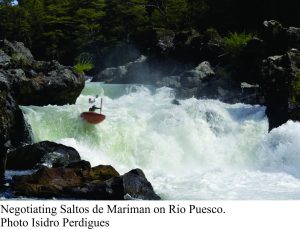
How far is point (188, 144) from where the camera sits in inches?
826

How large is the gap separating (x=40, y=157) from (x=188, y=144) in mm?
6820

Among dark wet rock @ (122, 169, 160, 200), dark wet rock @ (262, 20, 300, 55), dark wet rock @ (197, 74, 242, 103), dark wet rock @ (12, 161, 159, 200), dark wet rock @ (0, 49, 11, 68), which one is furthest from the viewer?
dark wet rock @ (197, 74, 242, 103)

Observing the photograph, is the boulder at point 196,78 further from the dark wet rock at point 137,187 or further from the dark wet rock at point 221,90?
the dark wet rock at point 137,187

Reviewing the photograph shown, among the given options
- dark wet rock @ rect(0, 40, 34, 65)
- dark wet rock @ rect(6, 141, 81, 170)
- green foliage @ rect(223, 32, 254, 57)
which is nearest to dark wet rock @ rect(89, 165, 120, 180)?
dark wet rock @ rect(6, 141, 81, 170)

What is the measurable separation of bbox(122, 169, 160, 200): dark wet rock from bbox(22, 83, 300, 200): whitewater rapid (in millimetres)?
1519

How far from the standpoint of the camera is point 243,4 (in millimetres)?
42219

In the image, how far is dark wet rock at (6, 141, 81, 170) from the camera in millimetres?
16141

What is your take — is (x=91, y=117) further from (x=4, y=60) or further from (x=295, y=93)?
(x=295, y=93)

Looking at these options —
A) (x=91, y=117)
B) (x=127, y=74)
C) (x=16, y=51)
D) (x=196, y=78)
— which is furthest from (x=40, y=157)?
(x=127, y=74)

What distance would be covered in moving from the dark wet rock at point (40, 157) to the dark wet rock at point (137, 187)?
9.78 ft

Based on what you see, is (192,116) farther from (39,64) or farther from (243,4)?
(243,4)

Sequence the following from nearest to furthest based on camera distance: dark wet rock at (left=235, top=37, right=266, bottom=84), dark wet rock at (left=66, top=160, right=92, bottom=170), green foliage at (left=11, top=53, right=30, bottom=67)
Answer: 1. dark wet rock at (left=66, top=160, right=92, bottom=170)
2. green foliage at (left=11, top=53, right=30, bottom=67)
3. dark wet rock at (left=235, top=37, right=266, bottom=84)

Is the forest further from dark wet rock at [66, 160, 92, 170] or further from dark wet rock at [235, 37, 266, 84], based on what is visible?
dark wet rock at [66, 160, 92, 170]

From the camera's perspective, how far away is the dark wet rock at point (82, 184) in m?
13.3
